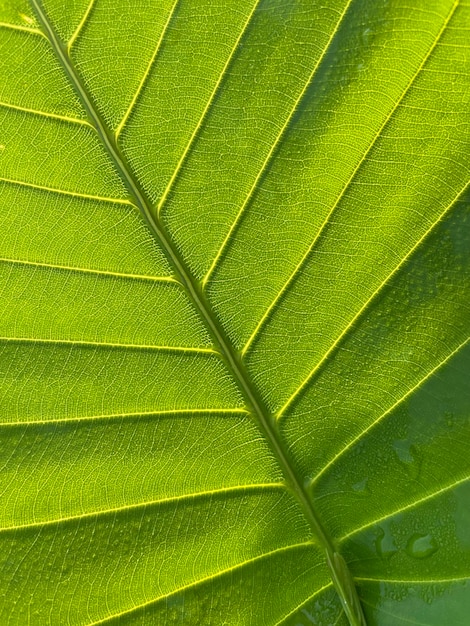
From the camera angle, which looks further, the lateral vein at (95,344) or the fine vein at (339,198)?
the lateral vein at (95,344)

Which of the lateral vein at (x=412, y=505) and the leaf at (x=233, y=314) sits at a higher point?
the leaf at (x=233, y=314)

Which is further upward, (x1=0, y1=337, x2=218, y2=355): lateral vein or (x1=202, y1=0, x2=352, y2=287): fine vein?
(x1=202, y1=0, x2=352, y2=287): fine vein

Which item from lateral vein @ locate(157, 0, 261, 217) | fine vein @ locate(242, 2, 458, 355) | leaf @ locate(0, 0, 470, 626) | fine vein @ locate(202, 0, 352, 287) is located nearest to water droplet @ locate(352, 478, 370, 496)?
leaf @ locate(0, 0, 470, 626)

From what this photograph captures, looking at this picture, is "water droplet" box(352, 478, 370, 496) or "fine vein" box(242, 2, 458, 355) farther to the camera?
"water droplet" box(352, 478, 370, 496)

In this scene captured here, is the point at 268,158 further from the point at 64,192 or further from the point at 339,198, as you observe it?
the point at 64,192

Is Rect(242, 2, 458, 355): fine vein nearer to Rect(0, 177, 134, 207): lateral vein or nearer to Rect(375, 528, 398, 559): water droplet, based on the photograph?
Rect(0, 177, 134, 207): lateral vein

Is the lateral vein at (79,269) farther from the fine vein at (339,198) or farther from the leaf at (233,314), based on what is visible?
the fine vein at (339,198)

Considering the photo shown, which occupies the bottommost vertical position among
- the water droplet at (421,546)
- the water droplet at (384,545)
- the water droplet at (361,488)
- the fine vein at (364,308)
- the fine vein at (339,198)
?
the water droplet at (421,546)

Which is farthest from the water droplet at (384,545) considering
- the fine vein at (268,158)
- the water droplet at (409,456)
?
the fine vein at (268,158)
